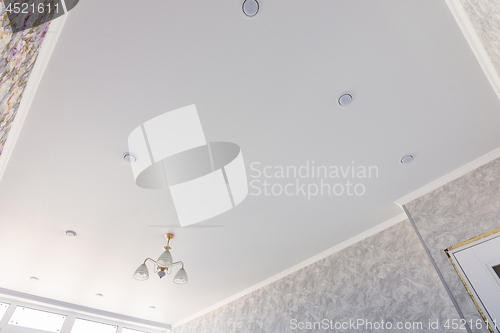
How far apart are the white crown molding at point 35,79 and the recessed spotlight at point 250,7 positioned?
100 centimetres

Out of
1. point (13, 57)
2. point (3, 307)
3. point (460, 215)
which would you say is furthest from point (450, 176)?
point (3, 307)

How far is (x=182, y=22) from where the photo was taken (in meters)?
1.62

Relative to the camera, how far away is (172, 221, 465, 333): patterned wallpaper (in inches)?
105

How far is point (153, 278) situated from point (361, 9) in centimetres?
389

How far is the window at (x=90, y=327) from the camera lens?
4633mm

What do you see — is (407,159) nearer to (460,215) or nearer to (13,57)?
(460,215)

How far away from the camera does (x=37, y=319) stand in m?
4.35

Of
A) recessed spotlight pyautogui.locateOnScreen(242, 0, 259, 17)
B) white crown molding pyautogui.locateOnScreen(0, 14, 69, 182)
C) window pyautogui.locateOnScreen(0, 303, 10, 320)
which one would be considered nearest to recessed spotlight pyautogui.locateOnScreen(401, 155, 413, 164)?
recessed spotlight pyautogui.locateOnScreen(242, 0, 259, 17)

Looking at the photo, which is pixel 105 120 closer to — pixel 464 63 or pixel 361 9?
pixel 361 9
